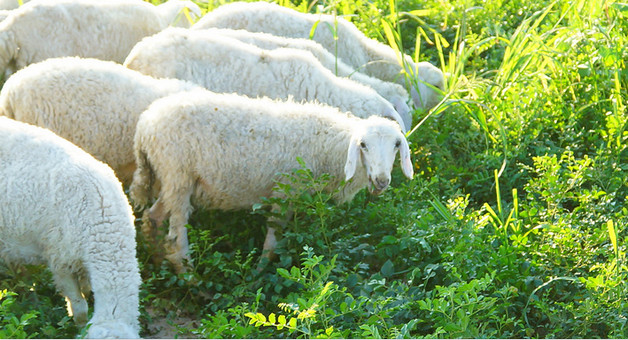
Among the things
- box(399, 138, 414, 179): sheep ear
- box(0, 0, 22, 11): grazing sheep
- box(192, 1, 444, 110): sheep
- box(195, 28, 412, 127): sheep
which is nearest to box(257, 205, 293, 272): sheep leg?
box(399, 138, 414, 179): sheep ear

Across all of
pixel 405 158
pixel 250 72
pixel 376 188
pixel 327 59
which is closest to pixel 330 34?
pixel 327 59

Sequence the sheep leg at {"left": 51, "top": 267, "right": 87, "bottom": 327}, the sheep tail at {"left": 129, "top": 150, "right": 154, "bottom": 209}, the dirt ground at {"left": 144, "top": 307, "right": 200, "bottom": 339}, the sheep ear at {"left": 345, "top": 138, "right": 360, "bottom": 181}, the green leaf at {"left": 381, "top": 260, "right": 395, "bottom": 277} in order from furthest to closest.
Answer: the sheep tail at {"left": 129, "top": 150, "right": 154, "bottom": 209} → the sheep ear at {"left": 345, "top": 138, "right": 360, "bottom": 181} → the green leaf at {"left": 381, "top": 260, "right": 395, "bottom": 277} → the dirt ground at {"left": 144, "top": 307, "right": 200, "bottom": 339} → the sheep leg at {"left": 51, "top": 267, "right": 87, "bottom": 327}

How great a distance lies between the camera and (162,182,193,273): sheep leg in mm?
4895

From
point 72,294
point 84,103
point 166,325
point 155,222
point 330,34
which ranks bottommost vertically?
point 166,325

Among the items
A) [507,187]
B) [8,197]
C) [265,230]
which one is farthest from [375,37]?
[8,197]

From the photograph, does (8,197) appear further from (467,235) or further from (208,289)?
(467,235)

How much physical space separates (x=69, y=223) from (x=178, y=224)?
0.96 m

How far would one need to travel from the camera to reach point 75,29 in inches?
260

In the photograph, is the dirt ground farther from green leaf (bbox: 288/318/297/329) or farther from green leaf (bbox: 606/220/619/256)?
green leaf (bbox: 606/220/619/256)

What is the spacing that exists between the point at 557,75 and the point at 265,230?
2520mm

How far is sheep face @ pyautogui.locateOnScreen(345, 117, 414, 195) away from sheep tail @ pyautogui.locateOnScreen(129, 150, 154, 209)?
1.07 meters

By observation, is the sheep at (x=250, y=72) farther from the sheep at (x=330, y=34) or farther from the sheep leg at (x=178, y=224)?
the sheep leg at (x=178, y=224)

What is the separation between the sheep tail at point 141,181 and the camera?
16.3ft

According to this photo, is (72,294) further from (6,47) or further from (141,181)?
(6,47)
